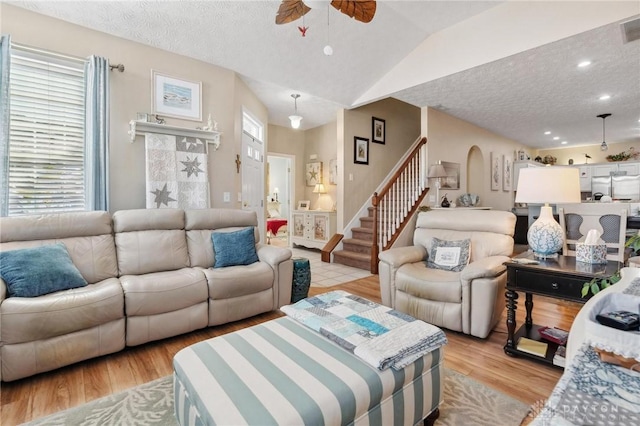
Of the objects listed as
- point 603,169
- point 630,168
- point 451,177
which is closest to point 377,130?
point 451,177

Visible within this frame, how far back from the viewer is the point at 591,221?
2713 millimetres

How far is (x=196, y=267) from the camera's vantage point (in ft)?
9.31

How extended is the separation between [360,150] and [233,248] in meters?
3.63

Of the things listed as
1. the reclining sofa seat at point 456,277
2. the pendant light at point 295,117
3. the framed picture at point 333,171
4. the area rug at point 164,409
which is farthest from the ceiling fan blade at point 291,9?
the framed picture at point 333,171

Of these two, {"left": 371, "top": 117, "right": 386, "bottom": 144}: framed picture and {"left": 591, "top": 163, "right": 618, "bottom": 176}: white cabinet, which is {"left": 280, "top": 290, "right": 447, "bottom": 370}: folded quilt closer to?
{"left": 371, "top": 117, "right": 386, "bottom": 144}: framed picture

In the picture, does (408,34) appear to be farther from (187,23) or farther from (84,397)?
(84,397)

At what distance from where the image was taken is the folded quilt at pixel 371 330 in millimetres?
1308

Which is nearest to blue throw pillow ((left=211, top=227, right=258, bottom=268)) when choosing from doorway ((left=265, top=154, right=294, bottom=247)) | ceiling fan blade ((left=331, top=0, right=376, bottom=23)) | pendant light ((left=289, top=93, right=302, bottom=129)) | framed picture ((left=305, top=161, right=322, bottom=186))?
ceiling fan blade ((left=331, top=0, right=376, bottom=23))

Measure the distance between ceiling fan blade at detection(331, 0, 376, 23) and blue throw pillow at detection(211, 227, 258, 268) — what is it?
6.99 feet

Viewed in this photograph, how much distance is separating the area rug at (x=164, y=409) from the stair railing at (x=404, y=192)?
318cm

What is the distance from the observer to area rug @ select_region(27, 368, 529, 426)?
1.53 m

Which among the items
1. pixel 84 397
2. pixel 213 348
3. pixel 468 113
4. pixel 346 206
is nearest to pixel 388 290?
pixel 213 348

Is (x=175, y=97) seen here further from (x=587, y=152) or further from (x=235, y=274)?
(x=587, y=152)

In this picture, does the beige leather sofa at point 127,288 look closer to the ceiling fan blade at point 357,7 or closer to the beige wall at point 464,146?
the ceiling fan blade at point 357,7
